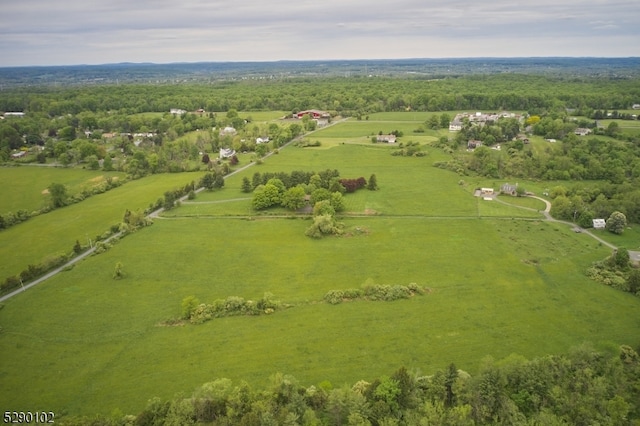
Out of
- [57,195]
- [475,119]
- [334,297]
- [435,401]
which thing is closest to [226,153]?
[57,195]

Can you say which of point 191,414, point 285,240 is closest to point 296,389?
point 191,414

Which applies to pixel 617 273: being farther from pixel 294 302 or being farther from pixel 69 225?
pixel 69 225

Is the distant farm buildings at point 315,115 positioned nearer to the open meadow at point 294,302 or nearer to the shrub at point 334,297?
the open meadow at point 294,302

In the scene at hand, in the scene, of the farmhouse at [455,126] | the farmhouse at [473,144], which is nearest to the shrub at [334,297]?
the farmhouse at [473,144]

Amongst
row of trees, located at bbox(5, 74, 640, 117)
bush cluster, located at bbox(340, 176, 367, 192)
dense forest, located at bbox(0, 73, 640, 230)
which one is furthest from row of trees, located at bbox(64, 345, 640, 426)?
row of trees, located at bbox(5, 74, 640, 117)

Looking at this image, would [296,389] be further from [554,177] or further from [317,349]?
[554,177]

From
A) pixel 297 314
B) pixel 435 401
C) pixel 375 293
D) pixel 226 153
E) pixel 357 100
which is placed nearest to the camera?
pixel 435 401
